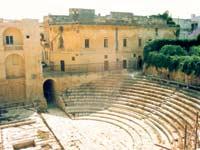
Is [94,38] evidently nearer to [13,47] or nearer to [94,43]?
[94,43]

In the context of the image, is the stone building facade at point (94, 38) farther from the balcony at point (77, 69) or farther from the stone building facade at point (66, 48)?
the balcony at point (77, 69)

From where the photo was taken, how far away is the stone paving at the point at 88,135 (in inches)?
653

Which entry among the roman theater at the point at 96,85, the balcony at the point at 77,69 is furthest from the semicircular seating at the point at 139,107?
the balcony at the point at 77,69

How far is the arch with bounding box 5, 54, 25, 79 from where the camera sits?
81.1 ft

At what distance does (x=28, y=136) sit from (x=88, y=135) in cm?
410

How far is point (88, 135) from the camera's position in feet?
60.3

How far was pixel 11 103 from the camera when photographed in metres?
24.5

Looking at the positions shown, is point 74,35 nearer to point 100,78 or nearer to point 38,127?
point 100,78

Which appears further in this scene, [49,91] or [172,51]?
[49,91]

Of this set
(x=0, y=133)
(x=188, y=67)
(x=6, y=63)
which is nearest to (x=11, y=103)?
(x=6, y=63)

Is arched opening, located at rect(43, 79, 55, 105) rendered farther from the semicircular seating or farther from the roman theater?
the semicircular seating

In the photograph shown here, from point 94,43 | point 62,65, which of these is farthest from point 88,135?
point 94,43

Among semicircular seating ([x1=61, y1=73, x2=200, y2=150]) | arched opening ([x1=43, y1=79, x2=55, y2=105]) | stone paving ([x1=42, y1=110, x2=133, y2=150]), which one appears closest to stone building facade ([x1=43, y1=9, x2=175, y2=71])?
arched opening ([x1=43, y1=79, x2=55, y2=105])

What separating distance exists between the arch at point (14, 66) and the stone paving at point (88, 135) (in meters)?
5.69
